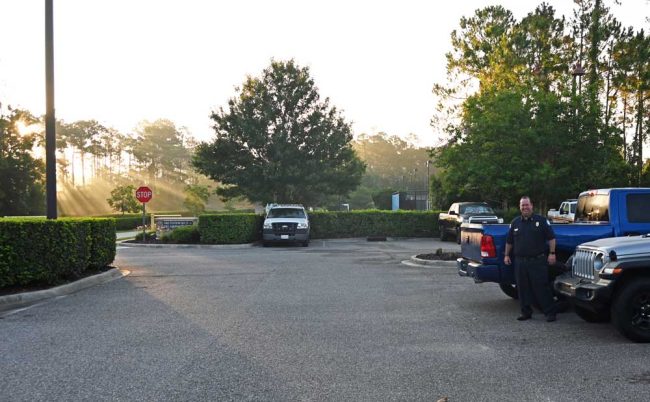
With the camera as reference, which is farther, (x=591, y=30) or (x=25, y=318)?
(x=591, y=30)

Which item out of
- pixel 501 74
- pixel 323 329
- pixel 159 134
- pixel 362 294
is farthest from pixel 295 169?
pixel 159 134

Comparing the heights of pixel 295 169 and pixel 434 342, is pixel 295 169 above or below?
above

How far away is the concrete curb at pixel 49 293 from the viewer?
9.33 metres

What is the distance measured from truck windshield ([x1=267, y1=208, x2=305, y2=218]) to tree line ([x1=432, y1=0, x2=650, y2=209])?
22.9 ft

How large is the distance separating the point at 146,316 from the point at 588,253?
6.08m

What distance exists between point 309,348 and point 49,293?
20.7ft

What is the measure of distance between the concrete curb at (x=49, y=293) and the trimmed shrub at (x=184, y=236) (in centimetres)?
1225

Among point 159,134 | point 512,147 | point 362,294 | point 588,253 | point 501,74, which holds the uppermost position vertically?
point 159,134

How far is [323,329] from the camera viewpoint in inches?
285

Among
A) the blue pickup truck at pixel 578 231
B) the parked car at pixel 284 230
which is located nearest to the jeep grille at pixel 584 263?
the blue pickup truck at pixel 578 231

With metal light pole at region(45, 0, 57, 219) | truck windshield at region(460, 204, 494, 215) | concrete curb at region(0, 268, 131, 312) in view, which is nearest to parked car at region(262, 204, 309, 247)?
truck windshield at region(460, 204, 494, 215)

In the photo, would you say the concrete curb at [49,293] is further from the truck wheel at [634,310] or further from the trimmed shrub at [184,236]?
the trimmed shrub at [184,236]

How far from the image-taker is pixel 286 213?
2594cm

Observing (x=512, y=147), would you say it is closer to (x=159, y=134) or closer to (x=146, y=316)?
(x=146, y=316)
